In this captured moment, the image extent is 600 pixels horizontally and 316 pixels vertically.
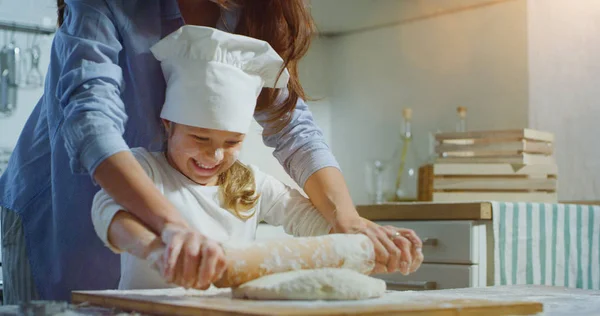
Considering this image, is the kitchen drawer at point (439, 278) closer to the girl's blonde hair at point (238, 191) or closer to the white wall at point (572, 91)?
the white wall at point (572, 91)

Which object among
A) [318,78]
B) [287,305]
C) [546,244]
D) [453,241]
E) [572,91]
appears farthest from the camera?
[318,78]

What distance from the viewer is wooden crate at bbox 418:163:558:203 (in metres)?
2.37

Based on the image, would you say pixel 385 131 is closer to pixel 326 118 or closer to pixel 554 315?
pixel 326 118

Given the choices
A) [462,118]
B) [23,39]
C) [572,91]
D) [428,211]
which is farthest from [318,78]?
[428,211]

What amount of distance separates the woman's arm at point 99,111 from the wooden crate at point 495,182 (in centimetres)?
153

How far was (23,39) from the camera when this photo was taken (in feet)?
8.13

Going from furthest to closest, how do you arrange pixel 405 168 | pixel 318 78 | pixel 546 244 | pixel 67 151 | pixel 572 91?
pixel 318 78 < pixel 405 168 < pixel 572 91 < pixel 546 244 < pixel 67 151

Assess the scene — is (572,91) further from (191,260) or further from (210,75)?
(191,260)

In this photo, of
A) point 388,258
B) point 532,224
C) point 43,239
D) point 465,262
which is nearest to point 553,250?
point 532,224

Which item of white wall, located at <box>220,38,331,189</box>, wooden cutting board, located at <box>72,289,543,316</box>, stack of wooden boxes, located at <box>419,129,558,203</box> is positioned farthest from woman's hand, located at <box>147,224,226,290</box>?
white wall, located at <box>220,38,331,189</box>

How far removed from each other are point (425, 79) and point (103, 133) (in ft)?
7.89

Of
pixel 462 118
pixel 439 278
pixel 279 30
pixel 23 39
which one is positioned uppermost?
pixel 23 39

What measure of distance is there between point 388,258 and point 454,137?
1.49 meters

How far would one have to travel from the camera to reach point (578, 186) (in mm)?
2648
